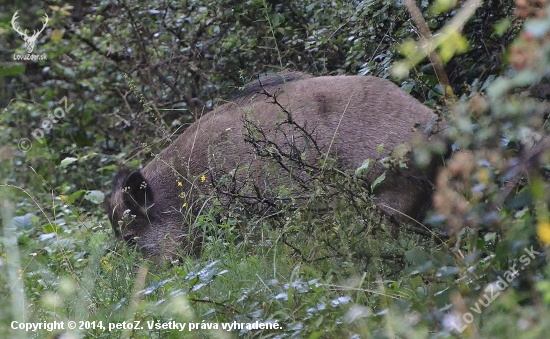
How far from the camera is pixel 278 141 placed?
5.55 meters

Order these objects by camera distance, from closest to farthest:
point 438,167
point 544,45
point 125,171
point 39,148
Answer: point 544,45, point 438,167, point 125,171, point 39,148

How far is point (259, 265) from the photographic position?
4.12 m

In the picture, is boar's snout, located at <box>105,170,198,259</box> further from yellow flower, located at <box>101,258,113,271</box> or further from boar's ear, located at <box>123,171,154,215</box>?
yellow flower, located at <box>101,258,113,271</box>

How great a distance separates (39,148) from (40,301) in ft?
14.8

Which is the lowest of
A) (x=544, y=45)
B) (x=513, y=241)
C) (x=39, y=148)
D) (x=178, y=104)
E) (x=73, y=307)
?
(x=39, y=148)

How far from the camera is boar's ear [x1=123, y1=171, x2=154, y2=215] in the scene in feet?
20.0

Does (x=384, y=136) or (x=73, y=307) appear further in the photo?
(x=384, y=136)

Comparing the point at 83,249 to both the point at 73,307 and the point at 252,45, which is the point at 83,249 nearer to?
the point at 73,307

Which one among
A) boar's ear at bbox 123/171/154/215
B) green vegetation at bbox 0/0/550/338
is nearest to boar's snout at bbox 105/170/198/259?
boar's ear at bbox 123/171/154/215

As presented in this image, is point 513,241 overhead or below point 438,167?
overhead

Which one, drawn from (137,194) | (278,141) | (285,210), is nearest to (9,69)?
(285,210)

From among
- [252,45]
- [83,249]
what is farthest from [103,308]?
[252,45]

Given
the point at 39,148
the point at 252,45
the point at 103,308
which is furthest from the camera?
the point at 39,148

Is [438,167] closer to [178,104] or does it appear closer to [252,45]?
[252,45]
